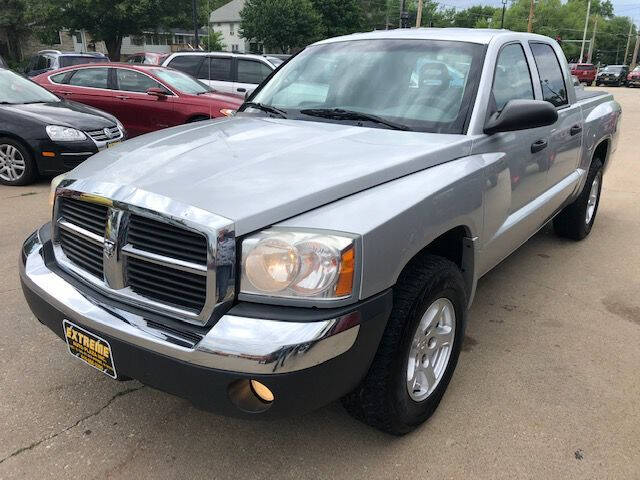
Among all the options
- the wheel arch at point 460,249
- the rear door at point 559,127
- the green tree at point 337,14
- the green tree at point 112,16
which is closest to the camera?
the wheel arch at point 460,249

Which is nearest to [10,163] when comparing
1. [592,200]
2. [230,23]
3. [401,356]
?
[401,356]

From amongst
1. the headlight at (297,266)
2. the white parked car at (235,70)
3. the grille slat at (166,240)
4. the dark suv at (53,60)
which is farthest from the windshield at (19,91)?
the dark suv at (53,60)

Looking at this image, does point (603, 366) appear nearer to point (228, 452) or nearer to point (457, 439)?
point (457, 439)

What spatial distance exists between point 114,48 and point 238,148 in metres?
40.8

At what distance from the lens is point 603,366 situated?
3133 millimetres

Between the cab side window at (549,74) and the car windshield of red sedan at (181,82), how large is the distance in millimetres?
6239

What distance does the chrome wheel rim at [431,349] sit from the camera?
2.41 m

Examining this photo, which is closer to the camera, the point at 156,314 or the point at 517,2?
the point at 156,314

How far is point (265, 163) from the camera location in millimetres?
2352

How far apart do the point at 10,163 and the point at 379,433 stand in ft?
20.7

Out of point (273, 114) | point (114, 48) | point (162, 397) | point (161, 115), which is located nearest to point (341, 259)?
point (162, 397)

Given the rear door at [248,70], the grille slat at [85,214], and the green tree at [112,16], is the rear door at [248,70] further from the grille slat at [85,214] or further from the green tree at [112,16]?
the green tree at [112,16]

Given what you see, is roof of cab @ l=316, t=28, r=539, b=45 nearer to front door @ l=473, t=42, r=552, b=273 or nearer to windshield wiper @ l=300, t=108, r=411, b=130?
front door @ l=473, t=42, r=552, b=273

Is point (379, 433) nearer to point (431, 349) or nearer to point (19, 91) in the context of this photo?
point (431, 349)
